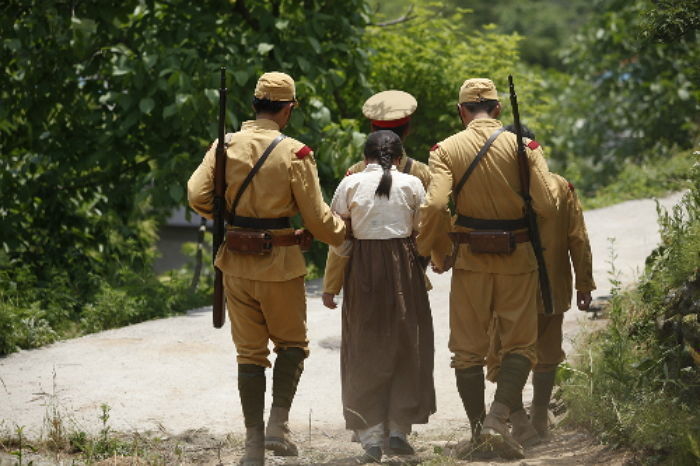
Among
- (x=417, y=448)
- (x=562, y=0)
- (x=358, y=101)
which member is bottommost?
(x=417, y=448)

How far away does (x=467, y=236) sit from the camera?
19.9 feet

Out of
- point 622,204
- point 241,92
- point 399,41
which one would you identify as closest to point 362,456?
point 241,92

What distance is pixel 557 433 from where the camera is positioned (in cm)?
657

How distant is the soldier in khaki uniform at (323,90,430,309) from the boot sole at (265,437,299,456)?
757mm

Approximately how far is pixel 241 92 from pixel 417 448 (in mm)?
4544

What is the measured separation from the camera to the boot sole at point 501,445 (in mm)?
5820

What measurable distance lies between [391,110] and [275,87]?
2.49 ft

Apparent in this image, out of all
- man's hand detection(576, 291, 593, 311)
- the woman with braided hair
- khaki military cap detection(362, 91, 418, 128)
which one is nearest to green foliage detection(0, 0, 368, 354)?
khaki military cap detection(362, 91, 418, 128)

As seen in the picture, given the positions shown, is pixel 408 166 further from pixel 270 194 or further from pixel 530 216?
pixel 270 194

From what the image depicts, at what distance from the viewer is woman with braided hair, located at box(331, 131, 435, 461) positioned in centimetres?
600

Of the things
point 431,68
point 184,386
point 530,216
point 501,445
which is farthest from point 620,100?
point 501,445

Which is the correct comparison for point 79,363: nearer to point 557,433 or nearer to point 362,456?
point 362,456

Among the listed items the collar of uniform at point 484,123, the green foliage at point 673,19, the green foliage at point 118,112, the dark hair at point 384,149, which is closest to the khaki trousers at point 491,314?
the dark hair at point 384,149

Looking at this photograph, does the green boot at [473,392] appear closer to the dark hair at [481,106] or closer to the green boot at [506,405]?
the green boot at [506,405]
